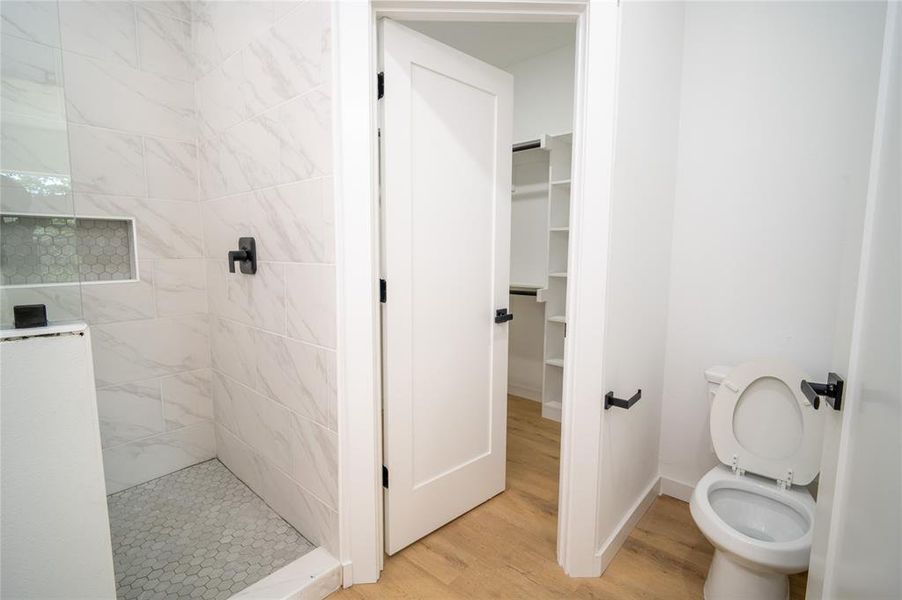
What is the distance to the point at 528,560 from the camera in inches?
66.5

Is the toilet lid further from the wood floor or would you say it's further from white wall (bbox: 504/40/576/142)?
white wall (bbox: 504/40/576/142)

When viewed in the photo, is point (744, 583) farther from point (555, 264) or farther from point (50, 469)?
point (555, 264)

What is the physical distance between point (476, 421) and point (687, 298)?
122 centimetres

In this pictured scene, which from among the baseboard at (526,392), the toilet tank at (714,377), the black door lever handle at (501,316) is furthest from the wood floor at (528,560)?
the baseboard at (526,392)

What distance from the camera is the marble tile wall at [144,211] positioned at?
1918mm

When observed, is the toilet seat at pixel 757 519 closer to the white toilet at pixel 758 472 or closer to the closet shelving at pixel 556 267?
the white toilet at pixel 758 472

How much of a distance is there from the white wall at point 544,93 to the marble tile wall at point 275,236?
2044mm

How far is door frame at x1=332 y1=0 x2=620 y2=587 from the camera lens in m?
1.38

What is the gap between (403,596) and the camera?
1.51 m

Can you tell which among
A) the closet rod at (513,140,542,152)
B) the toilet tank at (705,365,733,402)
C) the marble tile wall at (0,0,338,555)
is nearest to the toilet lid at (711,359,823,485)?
the toilet tank at (705,365,733,402)

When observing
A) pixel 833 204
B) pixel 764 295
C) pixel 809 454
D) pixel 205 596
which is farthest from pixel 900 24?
pixel 205 596

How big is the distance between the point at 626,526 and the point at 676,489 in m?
0.52

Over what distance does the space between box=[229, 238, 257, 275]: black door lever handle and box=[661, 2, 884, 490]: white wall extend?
6.69 ft

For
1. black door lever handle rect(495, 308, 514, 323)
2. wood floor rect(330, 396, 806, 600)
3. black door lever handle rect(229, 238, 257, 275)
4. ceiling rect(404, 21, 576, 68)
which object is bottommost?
wood floor rect(330, 396, 806, 600)
